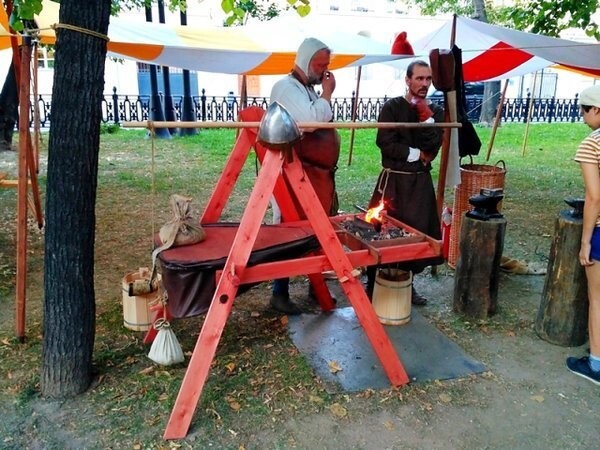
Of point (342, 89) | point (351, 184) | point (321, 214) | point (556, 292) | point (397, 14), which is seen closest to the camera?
point (321, 214)

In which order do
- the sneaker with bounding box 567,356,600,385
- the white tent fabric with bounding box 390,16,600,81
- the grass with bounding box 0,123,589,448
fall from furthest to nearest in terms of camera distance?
1. the white tent fabric with bounding box 390,16,600,81
2. the sneaker with bounding box 567,356,600,385
3. the grass with bounding box 0,123,589,448

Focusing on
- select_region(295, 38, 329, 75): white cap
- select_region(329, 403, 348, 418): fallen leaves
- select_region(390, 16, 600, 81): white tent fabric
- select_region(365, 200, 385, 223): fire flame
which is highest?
select_region(390, 16, 600, 81): white tent fabric

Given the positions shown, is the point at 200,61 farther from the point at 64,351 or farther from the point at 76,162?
the point at 64,351

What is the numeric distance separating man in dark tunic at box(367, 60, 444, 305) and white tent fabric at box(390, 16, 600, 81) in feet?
4.67

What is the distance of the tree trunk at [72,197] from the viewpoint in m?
2.37

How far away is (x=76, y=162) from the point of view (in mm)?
2457

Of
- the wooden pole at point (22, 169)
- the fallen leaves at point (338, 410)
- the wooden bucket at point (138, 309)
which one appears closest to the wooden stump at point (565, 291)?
the fallen leaves at point (338, 410)

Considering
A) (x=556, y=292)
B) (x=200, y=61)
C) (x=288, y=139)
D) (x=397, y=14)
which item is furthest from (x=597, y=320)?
(x=397, y=14)

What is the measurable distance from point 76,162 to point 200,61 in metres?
2.99

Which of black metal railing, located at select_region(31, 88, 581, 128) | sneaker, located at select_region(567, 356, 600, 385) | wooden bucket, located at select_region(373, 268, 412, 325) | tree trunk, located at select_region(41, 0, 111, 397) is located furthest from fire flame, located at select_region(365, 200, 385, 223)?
black metal railing, located at select_region(31, 88, 581, 128)

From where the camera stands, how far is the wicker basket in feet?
14.2

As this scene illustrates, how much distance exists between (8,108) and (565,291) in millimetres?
9297

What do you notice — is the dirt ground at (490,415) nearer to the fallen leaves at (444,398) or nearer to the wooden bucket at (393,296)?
the fallen leaves at (444,398)

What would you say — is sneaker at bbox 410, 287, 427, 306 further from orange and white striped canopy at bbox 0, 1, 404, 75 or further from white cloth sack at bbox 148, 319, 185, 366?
orange and white striped canopy at bbox 0, 1, 404, 75
